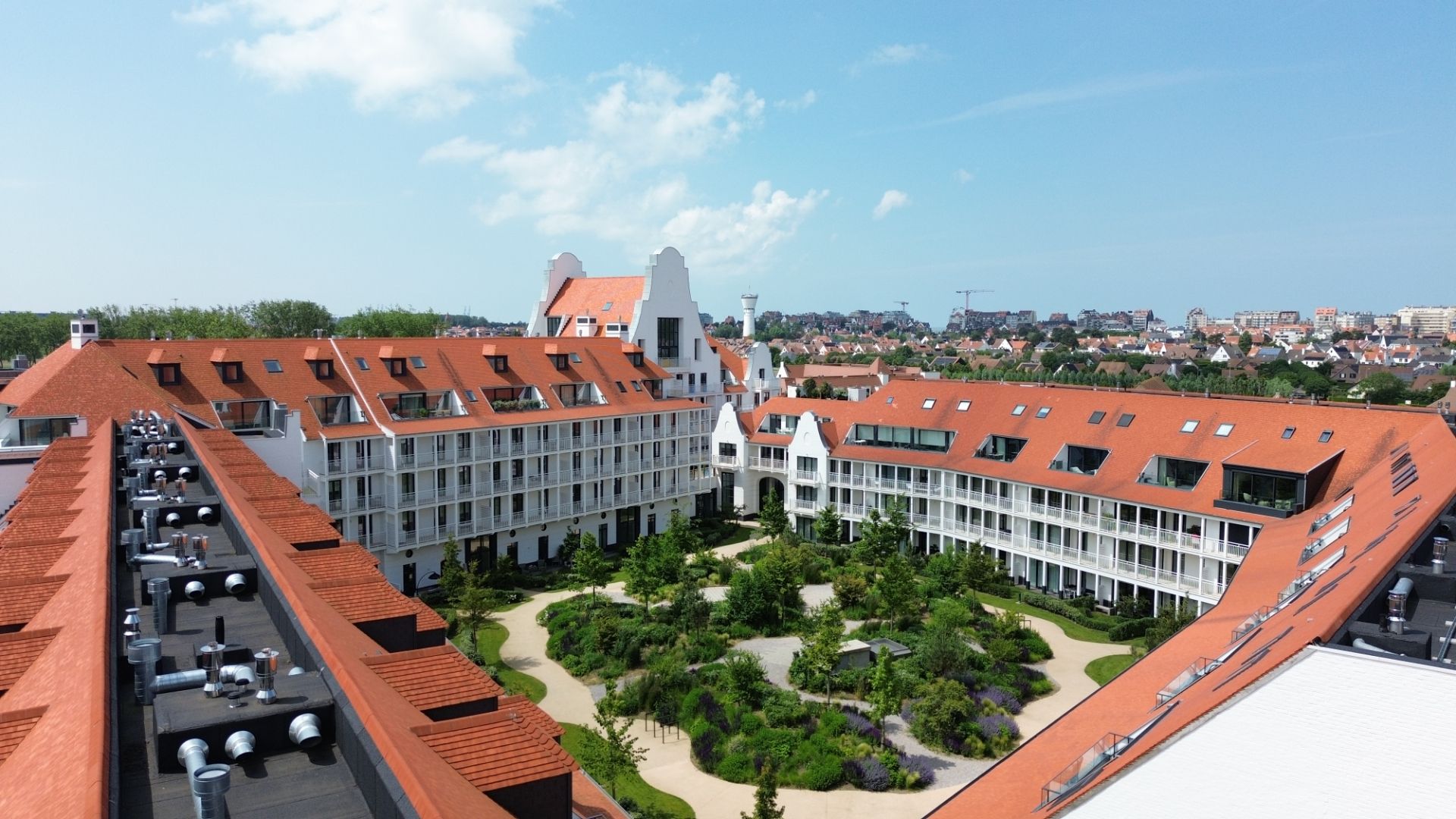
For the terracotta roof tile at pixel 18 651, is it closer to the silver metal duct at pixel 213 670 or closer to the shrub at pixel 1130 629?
the silver metal duct at pixel 213 670

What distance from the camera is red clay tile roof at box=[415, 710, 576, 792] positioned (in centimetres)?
1118

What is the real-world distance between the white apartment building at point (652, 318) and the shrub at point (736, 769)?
1526 inches

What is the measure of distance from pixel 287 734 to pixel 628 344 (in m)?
53.8

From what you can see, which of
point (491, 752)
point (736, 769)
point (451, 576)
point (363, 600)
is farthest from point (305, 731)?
point (451, 576)

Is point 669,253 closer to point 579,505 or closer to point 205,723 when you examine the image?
point 579,505

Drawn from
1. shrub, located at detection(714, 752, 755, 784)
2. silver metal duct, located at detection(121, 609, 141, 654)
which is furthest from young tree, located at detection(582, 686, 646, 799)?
silver metal duct, located at detection(121, 609, 141, 654)

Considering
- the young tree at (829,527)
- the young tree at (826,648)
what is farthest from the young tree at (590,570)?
the young tree at (829,527)

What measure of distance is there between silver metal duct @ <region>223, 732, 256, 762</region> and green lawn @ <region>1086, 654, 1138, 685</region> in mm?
32647

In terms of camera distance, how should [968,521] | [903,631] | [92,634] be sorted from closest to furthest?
1. [92,634]
2. [903,631]
3. [968,521]

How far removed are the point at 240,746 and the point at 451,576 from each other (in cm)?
3485

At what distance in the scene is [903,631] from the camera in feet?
135

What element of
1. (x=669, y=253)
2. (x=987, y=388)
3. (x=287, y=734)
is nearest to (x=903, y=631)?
(x=987, y=388)

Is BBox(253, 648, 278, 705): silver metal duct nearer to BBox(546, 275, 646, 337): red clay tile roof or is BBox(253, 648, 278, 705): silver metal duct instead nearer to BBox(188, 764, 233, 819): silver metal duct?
BBox(188, 764, 233, 819): silver metal duct

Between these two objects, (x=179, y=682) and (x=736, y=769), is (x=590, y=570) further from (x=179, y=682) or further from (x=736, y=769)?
(x=179, y=682)
